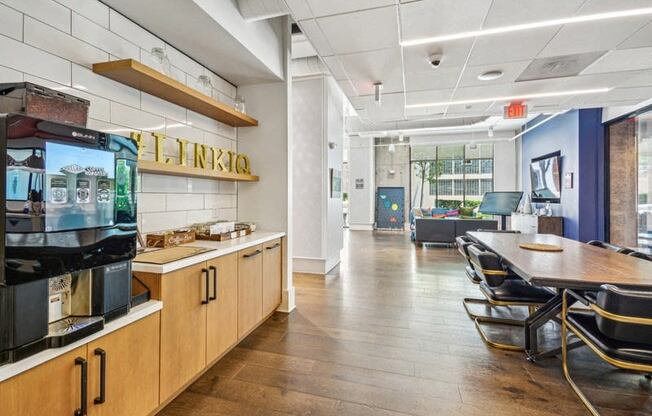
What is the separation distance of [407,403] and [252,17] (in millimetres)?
3102

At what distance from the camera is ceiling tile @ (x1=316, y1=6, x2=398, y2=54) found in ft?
8.63

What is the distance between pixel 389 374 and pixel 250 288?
130 cm

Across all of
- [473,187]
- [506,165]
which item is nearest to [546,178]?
[506,165]

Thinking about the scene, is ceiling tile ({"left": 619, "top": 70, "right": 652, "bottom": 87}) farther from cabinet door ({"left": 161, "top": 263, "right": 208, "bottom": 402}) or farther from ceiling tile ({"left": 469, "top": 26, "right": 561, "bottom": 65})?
cabinet door ({"left": 161, "top": 263, "right": 208, "bottom": 402})

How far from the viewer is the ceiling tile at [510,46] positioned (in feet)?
9.68

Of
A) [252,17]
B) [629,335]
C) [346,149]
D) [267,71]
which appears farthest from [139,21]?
[346,149]

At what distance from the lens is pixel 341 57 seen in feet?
11.4

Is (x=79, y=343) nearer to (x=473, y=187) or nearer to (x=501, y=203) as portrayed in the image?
(x=501, y=203)

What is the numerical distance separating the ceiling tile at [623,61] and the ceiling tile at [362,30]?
2.52 metres

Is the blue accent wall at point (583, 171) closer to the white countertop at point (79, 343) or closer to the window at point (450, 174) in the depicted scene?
the window at point (450, 174)

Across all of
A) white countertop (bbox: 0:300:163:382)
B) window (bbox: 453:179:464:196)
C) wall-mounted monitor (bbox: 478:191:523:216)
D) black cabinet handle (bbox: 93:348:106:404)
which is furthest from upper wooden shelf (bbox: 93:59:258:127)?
window (bbox: 453:179:464:196)

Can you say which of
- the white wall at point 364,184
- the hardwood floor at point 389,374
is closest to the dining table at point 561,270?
the hardwood floor at point 389,374

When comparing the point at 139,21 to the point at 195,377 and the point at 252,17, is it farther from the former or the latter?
the point at 195,377

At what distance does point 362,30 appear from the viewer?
2869mm
